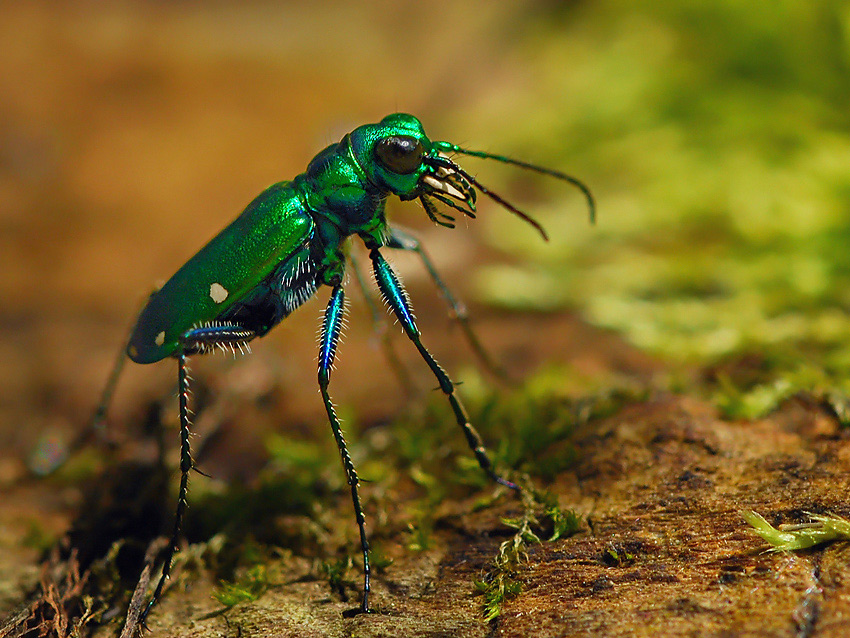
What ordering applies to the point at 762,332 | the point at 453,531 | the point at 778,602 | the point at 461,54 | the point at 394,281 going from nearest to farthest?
the point at 778,602, the point at 453,531, the point at 394,281, the point at 762,332, the point at 461,54

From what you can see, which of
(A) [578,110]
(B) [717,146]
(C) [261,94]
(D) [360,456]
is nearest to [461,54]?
(A) [578,110]

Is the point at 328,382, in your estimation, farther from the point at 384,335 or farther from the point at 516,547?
the point at 384,335

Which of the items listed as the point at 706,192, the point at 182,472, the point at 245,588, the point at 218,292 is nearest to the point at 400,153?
the point at 218,292

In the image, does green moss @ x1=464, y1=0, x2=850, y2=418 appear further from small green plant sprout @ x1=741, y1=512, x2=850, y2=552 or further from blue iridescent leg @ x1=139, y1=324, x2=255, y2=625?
blue iridescent leg @ x1=139, y1=324, x2=255, y2=625

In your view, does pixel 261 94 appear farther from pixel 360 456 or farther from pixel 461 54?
pixel 360 456

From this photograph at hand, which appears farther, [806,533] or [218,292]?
[218,292]
